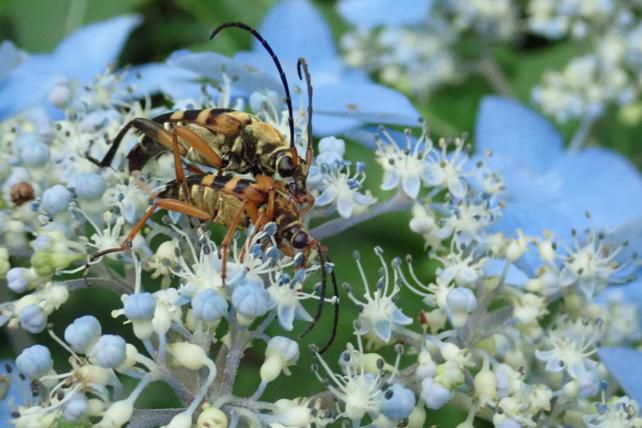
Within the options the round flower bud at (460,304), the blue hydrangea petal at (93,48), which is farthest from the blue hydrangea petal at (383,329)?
the blue hydrangea petal at (93,48)

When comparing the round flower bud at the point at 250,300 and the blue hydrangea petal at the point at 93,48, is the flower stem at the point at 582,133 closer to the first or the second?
the blue hydrangea petal at the point at 93,48

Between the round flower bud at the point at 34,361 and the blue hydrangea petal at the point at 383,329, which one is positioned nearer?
the round flower bud at the point at 34,361

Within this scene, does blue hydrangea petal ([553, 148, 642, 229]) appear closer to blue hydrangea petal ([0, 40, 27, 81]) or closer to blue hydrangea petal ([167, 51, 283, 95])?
blue hydrangea petal ([167, 51, 283, 95])

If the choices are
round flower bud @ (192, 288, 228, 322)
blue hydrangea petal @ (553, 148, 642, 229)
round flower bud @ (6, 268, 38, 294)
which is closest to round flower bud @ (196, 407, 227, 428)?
round flower bud @ (192, 288, 228, 322)

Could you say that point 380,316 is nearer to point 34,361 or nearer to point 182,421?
point 182,421

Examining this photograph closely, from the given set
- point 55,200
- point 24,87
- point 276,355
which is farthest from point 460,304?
point 24,87

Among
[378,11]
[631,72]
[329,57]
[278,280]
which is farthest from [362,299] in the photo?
[631,72]

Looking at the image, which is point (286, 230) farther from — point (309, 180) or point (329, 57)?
point (329, 57)
